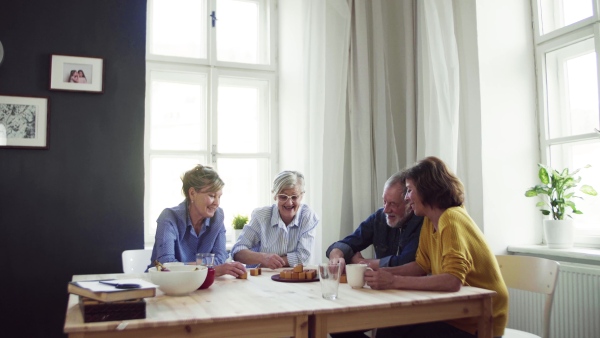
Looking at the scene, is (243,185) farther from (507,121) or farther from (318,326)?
(318,326)

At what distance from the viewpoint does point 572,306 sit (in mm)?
2572

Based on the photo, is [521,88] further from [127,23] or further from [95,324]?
[95,324]

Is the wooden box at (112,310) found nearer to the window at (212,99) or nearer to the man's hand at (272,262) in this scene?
the man's hand at (272,262)

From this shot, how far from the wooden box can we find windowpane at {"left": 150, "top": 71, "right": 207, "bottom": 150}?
7.96 feet

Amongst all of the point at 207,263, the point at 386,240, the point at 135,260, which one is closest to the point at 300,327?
the point at 207,263

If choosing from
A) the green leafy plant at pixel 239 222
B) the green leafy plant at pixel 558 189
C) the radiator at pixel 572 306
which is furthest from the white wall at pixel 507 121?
the green leafy plant at pixel 239 222

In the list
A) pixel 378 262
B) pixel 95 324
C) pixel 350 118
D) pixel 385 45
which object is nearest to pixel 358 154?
pixel 350 118

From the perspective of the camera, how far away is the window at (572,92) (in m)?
2.82

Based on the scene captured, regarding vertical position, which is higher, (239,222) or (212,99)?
(212,99)

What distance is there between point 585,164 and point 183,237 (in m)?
2.22

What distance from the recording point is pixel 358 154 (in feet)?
11.1

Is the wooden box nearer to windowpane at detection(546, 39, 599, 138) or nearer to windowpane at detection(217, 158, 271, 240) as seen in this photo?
windowpane at detection(217, 158, 271, 240)

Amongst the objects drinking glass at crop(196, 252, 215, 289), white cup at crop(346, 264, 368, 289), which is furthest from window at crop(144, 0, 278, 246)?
white cup at crop(346, 264, 368, 289)

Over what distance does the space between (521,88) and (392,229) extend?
1.34m
